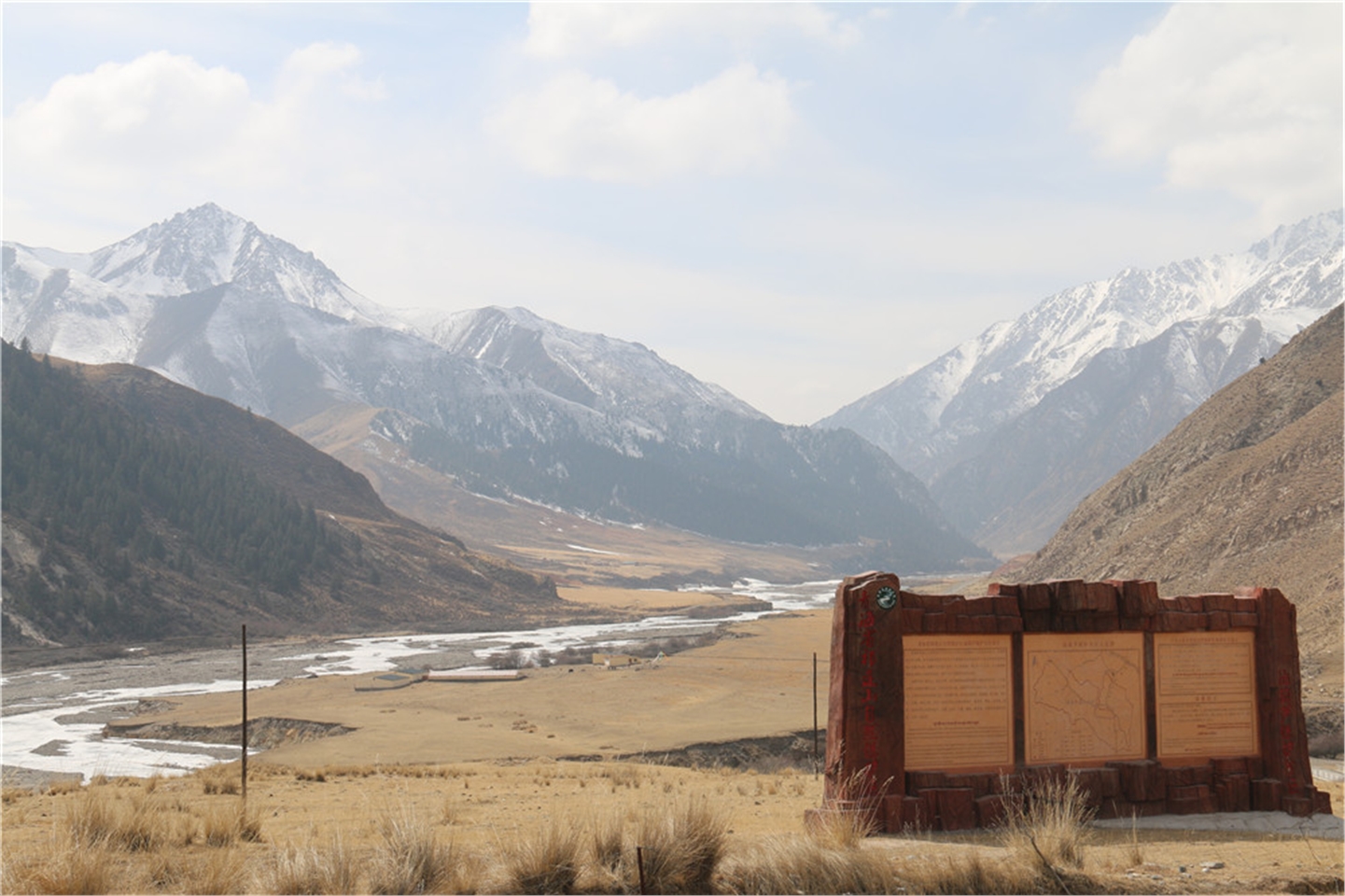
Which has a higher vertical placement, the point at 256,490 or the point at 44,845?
the point at 256,490

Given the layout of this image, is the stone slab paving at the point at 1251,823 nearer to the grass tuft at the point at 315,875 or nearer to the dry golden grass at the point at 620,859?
the dry golden grass at the point at 620,859

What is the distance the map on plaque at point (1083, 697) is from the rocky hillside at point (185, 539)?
252 ft

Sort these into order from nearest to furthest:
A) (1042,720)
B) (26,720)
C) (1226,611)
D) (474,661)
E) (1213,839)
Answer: (1213,839) < (1042,720) < (1226,611) < (26,720) < (474,661)

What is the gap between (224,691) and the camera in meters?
60.5

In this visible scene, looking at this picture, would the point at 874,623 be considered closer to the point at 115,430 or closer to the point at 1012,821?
the point at 1012,821

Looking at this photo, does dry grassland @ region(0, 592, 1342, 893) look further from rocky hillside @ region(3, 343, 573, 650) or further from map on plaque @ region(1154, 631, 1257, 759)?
rocky hillside @ region(3, 343, 573, 650)

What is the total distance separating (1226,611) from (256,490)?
11564 centimetres

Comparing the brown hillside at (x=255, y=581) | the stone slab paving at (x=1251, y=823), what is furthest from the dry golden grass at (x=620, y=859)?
the brown hillside at (x=255, y=581)

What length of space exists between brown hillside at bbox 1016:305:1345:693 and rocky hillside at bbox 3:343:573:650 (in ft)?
183

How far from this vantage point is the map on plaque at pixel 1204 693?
1841cm

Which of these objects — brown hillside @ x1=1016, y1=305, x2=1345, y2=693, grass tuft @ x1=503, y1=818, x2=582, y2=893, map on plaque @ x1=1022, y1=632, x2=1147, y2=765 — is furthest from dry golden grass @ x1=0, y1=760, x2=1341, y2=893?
brown hillside @ x1=1016, y1=305, x2=1345, y2=693

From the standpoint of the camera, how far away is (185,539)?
107m

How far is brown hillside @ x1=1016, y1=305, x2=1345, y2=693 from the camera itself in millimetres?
60344

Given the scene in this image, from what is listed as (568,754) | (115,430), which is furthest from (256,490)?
(568,754)
